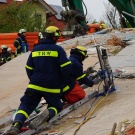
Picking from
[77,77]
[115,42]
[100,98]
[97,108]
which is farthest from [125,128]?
[115,42]

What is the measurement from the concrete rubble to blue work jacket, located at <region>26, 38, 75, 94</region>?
70 centimetres

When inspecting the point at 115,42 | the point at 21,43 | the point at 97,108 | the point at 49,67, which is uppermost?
the point at 21,43

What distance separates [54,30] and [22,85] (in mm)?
3992

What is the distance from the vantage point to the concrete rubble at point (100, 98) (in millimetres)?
6168

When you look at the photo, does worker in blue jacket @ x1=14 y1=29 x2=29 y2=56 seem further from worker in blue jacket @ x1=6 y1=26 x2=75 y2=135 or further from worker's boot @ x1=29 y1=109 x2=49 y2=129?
worker's boot @ x1=29 y1=109 x2=49 y2=129

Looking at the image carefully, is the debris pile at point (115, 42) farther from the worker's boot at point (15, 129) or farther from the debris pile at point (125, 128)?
the debris pile at point (125, 128)

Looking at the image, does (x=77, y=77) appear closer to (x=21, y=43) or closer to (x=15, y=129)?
(x=15, y=129)

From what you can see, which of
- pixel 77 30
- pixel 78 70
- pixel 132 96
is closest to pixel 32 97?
pixel 78 70

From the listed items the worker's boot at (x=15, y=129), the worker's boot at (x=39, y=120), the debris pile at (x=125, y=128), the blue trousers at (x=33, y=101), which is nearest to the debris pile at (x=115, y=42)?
the blue trousers at (x=33, y=101)

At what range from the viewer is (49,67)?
675cm

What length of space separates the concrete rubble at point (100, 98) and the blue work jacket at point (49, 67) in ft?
2.31

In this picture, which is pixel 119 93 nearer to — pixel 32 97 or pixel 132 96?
pixel 132 96

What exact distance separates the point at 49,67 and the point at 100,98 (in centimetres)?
172

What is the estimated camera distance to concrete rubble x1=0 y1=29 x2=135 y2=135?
617cm
